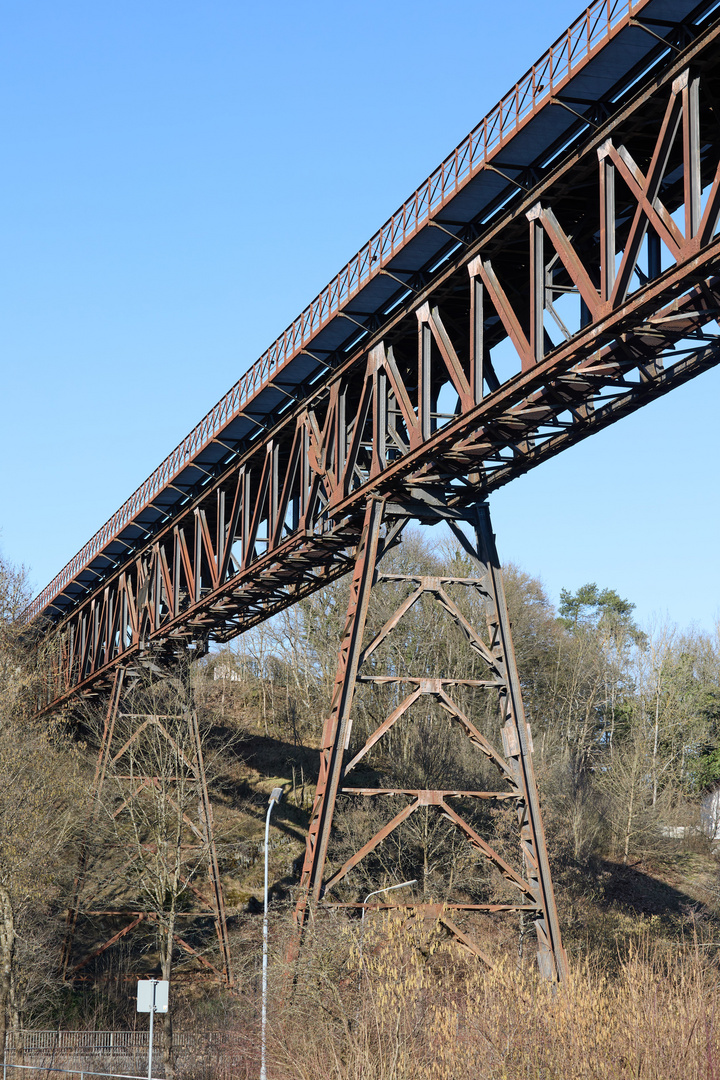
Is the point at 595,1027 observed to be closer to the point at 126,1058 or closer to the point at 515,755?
the point at 515,755

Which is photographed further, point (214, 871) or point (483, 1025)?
point (214, 871)

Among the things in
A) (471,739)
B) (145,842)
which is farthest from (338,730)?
(145,842)

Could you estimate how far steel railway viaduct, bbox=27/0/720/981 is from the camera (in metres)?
14.7

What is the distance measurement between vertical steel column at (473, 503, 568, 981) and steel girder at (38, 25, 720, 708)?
100cm

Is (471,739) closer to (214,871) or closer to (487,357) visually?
(487,357)

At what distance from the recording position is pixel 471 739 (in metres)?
20.2

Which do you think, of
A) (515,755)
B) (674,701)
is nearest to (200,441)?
(515,755)

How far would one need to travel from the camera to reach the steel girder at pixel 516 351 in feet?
47.1

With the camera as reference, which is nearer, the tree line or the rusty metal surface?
the rusty metal surface

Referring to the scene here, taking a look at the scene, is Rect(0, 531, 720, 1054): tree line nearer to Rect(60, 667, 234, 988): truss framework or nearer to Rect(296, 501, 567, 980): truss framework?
Rect(60, 667, 234, 988): truss framework

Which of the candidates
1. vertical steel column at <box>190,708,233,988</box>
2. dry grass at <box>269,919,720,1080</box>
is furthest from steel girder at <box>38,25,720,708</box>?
dry grass at <box>269,919,720,1080</box>

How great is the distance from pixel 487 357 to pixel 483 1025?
1136 cm

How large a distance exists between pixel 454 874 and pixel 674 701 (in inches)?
895

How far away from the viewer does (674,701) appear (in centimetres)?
5597
